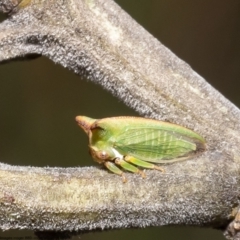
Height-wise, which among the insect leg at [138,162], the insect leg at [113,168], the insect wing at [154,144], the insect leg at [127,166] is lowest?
the insect leg at [113,168]

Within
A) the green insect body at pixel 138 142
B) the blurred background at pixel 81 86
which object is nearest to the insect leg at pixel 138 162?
the green insect body at pixel 138 142

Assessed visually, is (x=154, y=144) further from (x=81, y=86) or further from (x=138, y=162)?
(x=81, y=86)

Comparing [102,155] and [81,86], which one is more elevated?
[81,86]

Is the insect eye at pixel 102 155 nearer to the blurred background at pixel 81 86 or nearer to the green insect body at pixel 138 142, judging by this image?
the green insect body at pixel 138 142

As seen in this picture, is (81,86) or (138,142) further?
(81,86)

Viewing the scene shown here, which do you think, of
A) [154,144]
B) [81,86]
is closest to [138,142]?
[154,144]

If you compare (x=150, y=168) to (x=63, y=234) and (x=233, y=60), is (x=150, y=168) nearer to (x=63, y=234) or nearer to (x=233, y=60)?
(x=63, y=234)

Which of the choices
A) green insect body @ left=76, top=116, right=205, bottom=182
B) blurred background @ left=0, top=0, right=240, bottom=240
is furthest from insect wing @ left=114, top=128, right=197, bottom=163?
blurred background @ left=0, top=0, right=240, bottom=240
